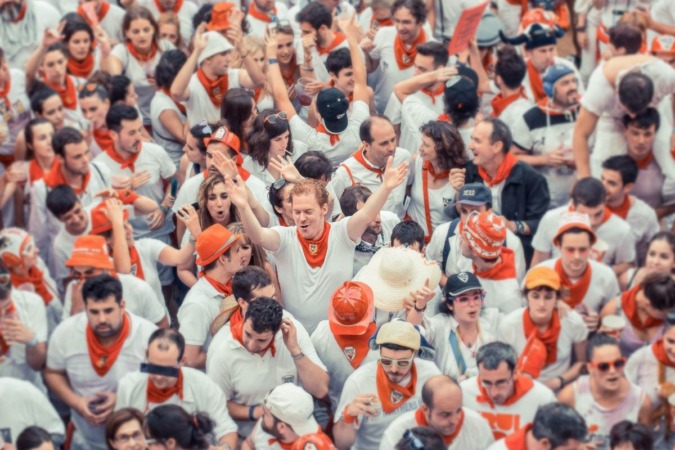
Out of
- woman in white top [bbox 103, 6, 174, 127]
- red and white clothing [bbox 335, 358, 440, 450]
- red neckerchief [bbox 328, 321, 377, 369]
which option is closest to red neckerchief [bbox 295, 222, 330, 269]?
red neckerchief [bbox 328, 321, 377, 369]

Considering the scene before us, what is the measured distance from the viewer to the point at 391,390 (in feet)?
21.3

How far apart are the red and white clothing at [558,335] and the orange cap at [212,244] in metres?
1.57

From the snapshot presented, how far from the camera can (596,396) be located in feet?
21.8

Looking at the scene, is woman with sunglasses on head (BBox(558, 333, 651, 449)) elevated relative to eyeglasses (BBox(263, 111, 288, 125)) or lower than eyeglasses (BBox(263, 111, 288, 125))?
lower

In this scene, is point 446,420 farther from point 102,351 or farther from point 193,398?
point 102,351

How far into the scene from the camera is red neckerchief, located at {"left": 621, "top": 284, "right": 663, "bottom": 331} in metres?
7.12

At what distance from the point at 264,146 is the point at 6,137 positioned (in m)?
1.93

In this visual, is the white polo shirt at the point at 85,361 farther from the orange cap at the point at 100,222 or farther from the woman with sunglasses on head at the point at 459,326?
the woman with sunglasses on head at the point at 459,326

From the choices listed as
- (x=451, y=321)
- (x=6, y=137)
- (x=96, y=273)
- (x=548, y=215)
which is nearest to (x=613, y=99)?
(x=548, y=215)

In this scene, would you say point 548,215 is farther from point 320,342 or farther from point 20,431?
point 20,431

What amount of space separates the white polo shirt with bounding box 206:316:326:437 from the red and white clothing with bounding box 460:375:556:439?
0.80 metres

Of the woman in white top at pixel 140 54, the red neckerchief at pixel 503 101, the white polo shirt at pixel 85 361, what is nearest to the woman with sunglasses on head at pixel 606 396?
the white polo shirt at pixel 85 361

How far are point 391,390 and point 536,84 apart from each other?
370 cm

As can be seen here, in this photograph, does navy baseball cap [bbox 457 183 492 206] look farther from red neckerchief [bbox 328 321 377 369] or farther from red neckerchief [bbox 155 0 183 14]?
red neckerchief [bbox 155 0 183 14]
